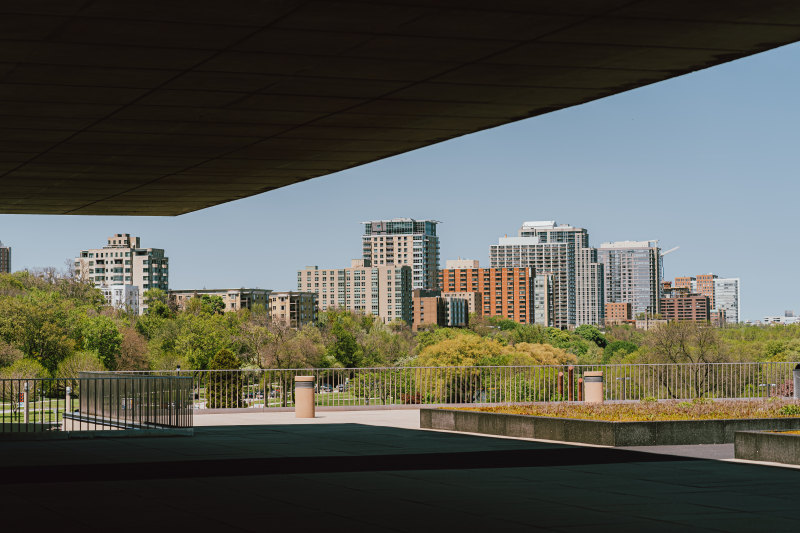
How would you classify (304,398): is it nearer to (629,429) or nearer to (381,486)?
(629,429)

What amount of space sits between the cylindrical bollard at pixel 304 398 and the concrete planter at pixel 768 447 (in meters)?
12.1

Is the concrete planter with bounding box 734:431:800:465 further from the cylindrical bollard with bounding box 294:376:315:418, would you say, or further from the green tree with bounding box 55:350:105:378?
the green tree with bounding box 55:350:105:378

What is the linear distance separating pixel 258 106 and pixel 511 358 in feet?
205

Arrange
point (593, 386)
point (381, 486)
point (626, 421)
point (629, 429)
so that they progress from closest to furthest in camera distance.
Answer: point (381, 486)
point (629, 429)
point (626, 421)
point (593, 386)

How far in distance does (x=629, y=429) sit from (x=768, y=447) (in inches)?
115

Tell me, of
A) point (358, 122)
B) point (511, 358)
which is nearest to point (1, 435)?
point (358, 122)

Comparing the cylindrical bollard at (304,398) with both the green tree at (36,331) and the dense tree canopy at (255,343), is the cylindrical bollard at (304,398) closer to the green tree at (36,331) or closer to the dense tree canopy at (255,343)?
the dense tree canopy at (255,343)

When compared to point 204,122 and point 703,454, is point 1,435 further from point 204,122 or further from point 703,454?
point 703,454

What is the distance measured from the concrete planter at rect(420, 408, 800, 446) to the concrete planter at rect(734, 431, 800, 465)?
1773 millimetres

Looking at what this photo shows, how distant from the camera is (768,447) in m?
15.6

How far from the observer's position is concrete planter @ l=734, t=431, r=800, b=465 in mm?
15180

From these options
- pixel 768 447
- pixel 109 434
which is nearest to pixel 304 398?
pixel 109 434

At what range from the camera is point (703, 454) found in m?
16.9

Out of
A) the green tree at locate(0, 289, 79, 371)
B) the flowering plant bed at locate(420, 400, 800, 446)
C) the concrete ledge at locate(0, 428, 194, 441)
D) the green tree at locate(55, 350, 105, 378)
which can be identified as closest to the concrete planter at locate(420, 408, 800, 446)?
the flowering plant bed at locate(420, 400, 800, 446)
